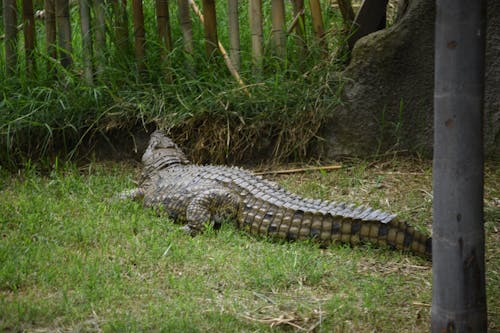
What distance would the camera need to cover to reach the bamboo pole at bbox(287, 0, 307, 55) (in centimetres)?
616

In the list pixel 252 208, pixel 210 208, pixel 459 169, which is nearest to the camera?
pixel 459 169

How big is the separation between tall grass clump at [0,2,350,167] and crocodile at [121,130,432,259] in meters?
0.46

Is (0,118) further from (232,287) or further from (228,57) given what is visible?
(232,287)

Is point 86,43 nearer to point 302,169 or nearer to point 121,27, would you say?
point 121,27

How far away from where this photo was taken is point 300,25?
20.5ft

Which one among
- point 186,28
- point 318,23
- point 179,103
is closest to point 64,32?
point 186,28

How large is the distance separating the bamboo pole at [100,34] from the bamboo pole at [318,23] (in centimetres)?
193

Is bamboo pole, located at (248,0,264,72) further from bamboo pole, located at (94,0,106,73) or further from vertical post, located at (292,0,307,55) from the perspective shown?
bamboo pole, located at (94,0,106,73)

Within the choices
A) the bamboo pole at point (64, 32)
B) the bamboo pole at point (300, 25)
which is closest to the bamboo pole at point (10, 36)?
the bamboo pole at point (64, 32)

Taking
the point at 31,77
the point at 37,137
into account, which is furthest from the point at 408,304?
the point at 31,77

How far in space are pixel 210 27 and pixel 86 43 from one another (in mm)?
1164

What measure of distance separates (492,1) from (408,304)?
122 inches

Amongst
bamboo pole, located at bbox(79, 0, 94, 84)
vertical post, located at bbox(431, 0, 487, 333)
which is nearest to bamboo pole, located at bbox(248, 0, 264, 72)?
bamboo pole, located at bbox(79, 0, 94, 84)

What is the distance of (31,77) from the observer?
20.7ft
